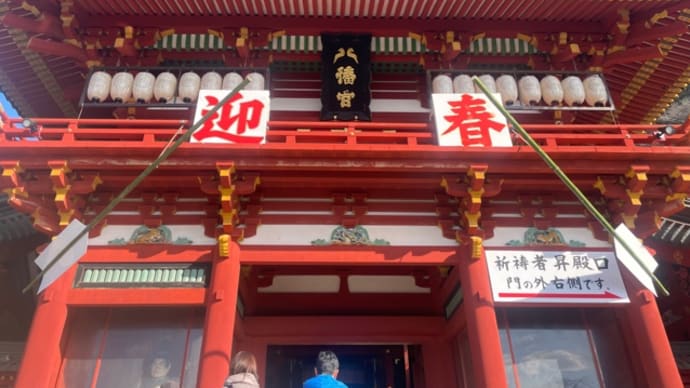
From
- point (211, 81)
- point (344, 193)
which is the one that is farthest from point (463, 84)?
point (211, 81)

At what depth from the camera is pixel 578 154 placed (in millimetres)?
6570

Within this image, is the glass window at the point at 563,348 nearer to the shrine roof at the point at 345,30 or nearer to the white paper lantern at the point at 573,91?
the white paper lantern at the point at 573,91

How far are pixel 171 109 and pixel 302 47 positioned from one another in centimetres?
256

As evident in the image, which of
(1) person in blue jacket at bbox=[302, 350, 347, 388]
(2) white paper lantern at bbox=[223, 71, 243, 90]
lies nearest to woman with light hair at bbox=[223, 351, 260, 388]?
(1) person in blue jacket at bbox=[302, 350, 347, 388]

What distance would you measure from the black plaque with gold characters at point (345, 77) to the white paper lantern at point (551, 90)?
295 cm

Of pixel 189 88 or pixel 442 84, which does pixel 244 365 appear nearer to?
pixel 189 88

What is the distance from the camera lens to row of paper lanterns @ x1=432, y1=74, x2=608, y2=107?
26.6 feet

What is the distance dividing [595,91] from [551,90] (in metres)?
0.72

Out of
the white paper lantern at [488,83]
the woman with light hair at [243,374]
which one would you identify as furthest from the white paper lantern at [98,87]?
the white paper lantern at [488,83]

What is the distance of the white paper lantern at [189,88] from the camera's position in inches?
317

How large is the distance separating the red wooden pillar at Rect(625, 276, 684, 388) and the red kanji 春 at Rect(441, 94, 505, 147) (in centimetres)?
276

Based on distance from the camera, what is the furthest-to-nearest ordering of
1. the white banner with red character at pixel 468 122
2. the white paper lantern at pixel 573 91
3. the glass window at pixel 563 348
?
the white paper lantern at pixel 573 91 → the white banner with red character at pixel 468 122 → the glass window at pixel 563 348

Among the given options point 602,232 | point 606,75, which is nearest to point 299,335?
point 602,232

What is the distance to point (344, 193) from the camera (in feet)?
23.4
